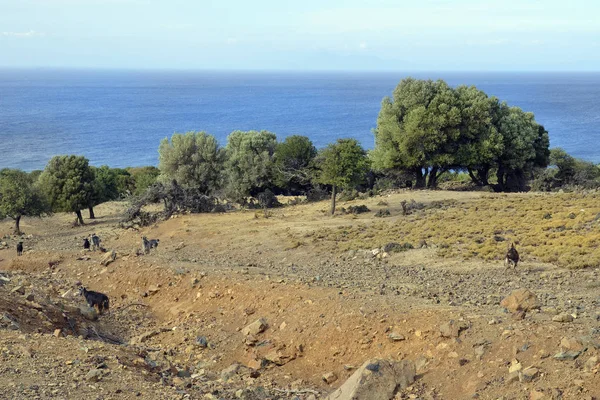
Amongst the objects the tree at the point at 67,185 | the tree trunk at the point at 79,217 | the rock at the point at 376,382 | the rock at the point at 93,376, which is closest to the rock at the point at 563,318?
the rock at the point at 376,382

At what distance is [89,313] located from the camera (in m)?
14.4

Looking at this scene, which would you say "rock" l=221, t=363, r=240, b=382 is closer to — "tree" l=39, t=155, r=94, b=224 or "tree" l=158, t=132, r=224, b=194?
"tree" l=158, t=132, r=224, b=194

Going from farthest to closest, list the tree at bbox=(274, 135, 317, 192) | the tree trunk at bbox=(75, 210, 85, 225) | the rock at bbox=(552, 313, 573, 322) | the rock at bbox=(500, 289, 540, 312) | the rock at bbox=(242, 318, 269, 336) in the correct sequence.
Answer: the tree at bbox=(274, 135, 317, 192), the tree trunk at bbox=(75, 210, 85, 225), the rock at bbox=(242, 318, 269, 336), the rock at bbox=(500, 289, 540, 312), the rock at bbox=(552, 313, 573, 322)

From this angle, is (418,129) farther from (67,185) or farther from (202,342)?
(202,342)

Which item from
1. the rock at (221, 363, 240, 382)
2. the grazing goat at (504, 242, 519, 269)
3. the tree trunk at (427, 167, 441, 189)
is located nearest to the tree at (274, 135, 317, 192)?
the tree trunk at (427, 167, 441, 189)

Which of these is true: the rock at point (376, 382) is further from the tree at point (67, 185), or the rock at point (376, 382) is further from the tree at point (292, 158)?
the tree at point (292, 158)

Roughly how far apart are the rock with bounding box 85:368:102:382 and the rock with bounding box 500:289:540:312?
26.0ft

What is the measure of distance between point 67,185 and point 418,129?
22913 millimetres

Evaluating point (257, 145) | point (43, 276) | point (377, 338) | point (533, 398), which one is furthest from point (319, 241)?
point (257, 145)

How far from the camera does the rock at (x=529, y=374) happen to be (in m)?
9.12

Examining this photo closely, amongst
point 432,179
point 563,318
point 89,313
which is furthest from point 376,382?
point 432,179

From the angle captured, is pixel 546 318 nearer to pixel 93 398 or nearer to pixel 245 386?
pixel 245 386

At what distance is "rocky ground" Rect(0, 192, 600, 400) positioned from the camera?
9.30 metres

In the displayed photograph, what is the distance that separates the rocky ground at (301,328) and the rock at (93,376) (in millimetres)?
33
